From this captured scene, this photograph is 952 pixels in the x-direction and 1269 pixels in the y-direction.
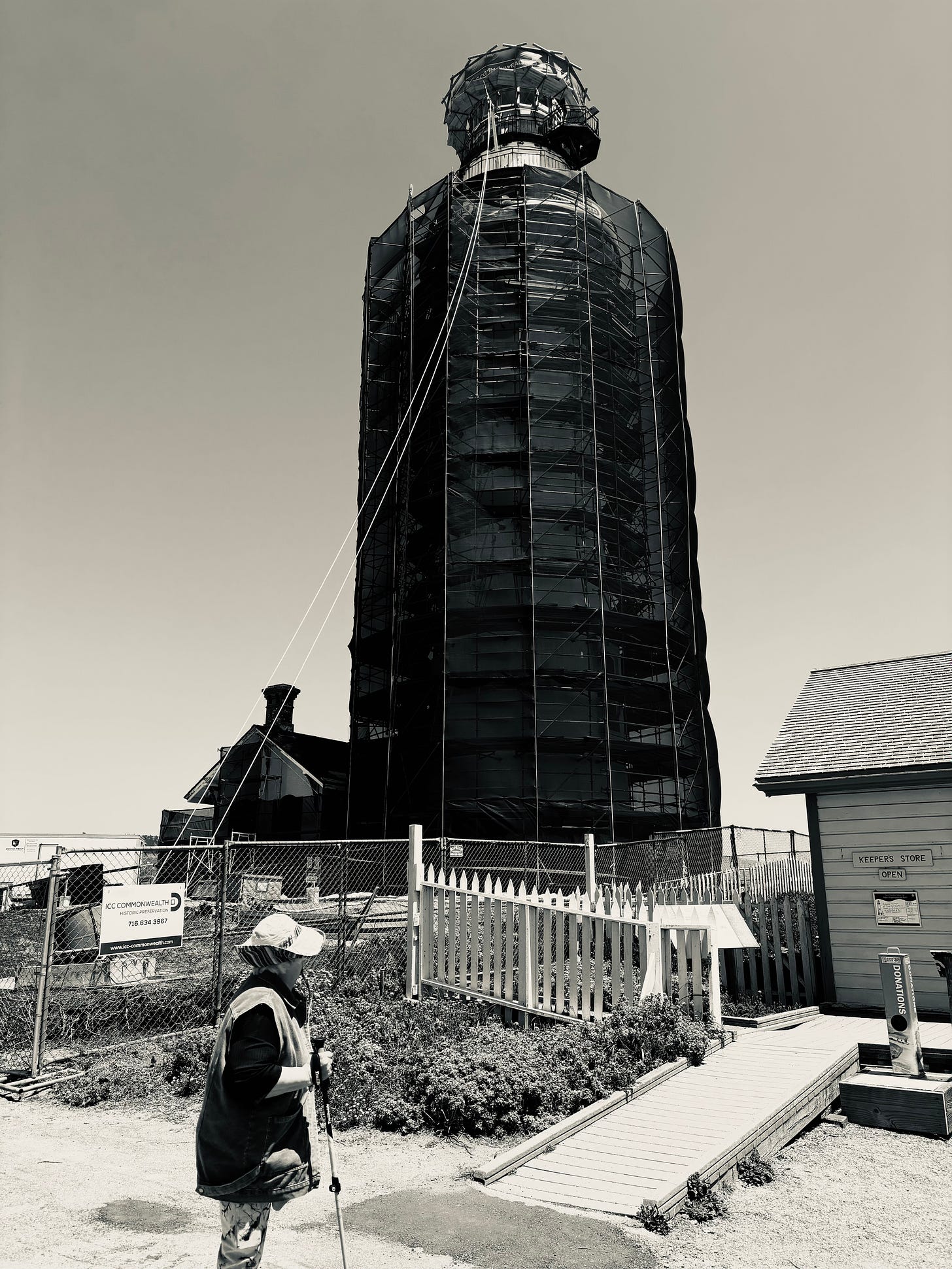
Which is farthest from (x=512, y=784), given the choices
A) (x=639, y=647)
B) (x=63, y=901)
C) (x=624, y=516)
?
(x=63, y=901)

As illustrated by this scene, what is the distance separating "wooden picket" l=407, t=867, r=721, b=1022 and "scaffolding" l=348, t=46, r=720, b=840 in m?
16.4

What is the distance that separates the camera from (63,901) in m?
18.0

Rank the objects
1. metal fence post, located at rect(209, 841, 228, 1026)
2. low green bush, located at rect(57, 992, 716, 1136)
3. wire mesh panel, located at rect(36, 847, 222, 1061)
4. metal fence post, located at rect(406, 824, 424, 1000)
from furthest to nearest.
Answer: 1. metal fence post, located at rect(406, 824, 424, 1000)
2. metal fence post, located at rect(209, 841, 228, 1026)
3. wire mesh panel, located at rect(36, 847, 222, 1061)
4. low green bush, located at rect(57, 992, 716, 1136)

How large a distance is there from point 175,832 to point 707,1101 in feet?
130

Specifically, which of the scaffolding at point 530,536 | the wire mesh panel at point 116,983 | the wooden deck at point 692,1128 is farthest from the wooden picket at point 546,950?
the scaffolding at point 530,536

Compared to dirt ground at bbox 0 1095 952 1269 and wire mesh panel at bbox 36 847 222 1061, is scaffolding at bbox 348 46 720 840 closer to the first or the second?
wire mesh panel at bbox 36 847 222 1061

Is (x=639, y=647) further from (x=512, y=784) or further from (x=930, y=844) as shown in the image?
(x=930, y=844)

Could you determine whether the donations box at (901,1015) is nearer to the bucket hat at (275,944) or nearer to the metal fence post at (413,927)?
the metal fence post at (413,927)

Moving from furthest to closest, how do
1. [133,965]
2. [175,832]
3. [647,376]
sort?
[175,832]
[647,376]
[133,965]

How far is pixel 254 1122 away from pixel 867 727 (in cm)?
1098

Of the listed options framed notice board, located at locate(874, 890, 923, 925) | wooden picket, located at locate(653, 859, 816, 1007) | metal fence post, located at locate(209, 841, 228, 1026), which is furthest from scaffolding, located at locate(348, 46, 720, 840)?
metal fence post, located at locate(209, 841, 228, 1026)

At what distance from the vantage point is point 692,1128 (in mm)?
6441

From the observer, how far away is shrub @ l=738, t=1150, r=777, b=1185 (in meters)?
5.94

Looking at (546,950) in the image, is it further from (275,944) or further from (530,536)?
(530,536)
